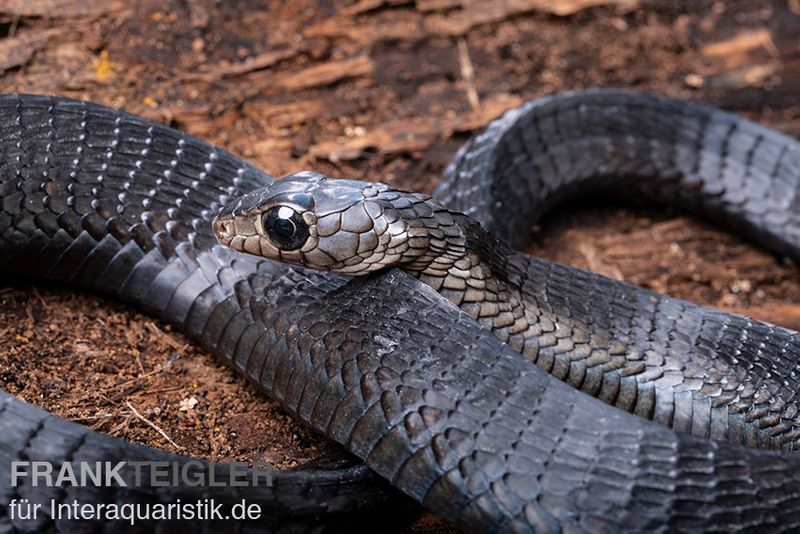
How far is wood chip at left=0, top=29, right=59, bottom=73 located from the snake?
1322 millimetres

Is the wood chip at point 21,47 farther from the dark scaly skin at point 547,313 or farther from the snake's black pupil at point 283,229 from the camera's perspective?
the snake's black pupil at point 283,229

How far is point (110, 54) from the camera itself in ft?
23.2

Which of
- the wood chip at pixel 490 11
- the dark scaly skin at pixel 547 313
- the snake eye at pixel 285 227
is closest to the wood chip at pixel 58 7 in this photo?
the wood chip at pixel 490 11

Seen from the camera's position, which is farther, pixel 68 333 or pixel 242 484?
pixel 68 333

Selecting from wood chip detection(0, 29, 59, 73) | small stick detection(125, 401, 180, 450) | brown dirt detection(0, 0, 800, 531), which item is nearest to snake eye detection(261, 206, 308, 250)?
brown dirt detection(0, 0, 800, 531)

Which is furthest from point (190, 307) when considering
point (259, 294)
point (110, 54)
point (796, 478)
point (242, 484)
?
point (796, 478)

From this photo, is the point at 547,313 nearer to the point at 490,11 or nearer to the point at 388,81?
the point at 388,81

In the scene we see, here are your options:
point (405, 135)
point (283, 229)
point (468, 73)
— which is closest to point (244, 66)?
point (405, 135)

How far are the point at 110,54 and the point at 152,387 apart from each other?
2.93m

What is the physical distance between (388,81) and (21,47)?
2706 millimetres

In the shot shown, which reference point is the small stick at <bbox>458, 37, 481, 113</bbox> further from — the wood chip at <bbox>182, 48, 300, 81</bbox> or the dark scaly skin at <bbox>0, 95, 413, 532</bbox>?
the dark scaly skin at <bbox>0, 95, 413, 532</bbox>

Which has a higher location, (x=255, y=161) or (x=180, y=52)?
(x=180, y=52)

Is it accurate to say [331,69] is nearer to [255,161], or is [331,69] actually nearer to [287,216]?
[255,161]

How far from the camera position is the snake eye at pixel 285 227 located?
5.04 metres
